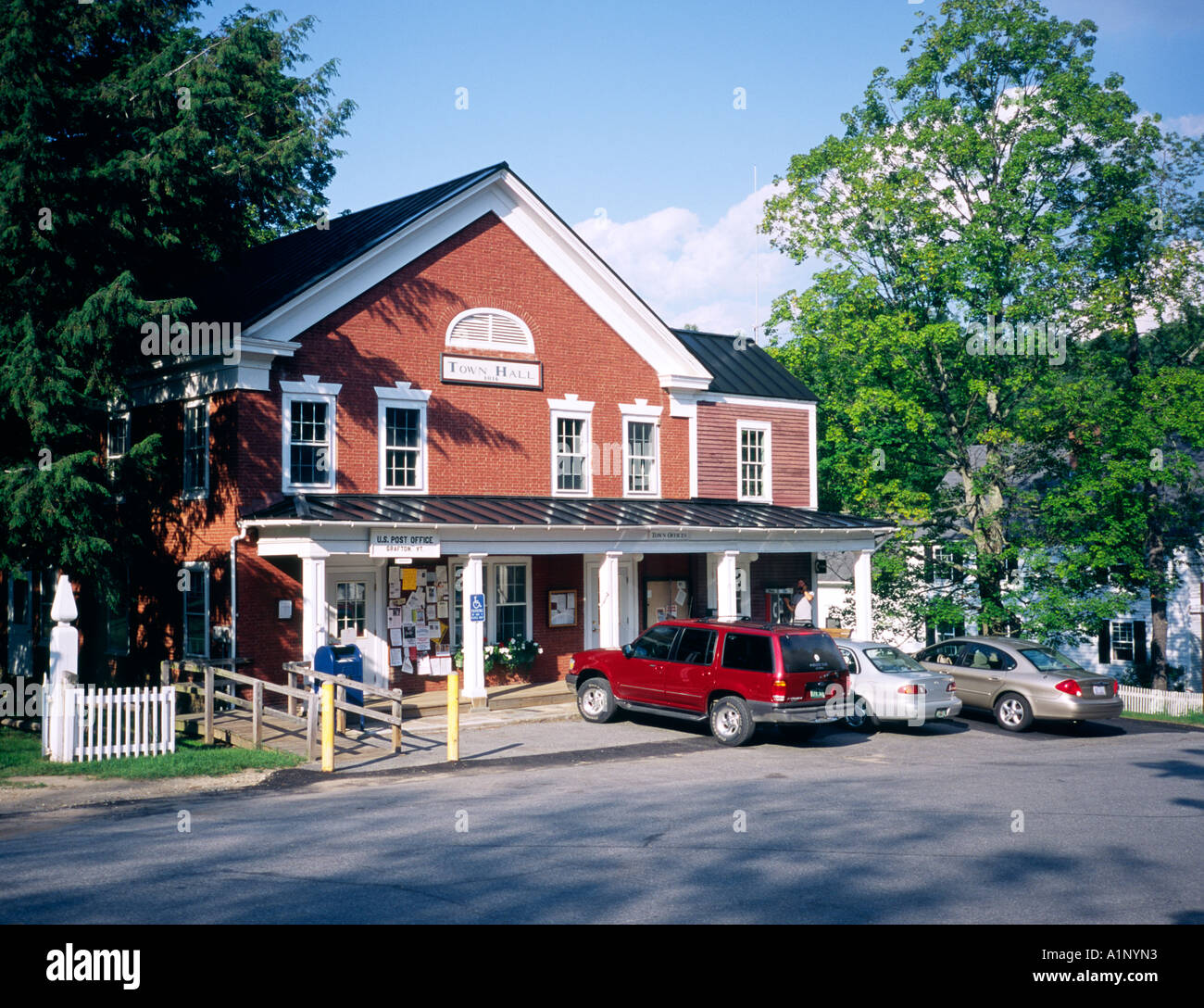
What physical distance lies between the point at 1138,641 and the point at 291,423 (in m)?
37.7

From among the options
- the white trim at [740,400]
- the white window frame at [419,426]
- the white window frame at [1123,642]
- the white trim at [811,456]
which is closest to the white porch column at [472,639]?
the white window frame at [419,426]

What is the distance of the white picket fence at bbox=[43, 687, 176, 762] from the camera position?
53.5ft

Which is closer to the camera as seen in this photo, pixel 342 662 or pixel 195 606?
pixel 342 662

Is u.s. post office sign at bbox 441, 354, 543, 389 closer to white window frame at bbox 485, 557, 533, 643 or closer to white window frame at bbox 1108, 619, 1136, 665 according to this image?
white window frame at bbox 485, 557, 533, 643

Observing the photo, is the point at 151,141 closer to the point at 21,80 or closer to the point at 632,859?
the point at 21,80

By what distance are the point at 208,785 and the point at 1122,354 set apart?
32.9m

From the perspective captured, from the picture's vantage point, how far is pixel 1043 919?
8086mm

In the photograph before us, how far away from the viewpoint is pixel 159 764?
15.9m

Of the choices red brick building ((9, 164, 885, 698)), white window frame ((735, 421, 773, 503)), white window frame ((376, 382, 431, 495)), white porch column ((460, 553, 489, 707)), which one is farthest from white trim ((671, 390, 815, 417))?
white porch column ((460, 553, 489, 707))

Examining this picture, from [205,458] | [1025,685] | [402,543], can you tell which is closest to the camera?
[402,543]

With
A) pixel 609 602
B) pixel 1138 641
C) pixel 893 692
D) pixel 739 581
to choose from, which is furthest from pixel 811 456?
pixel 1138 641

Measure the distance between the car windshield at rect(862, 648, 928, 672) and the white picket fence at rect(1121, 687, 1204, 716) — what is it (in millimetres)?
14684

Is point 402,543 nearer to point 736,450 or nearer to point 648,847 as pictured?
point 648,847
